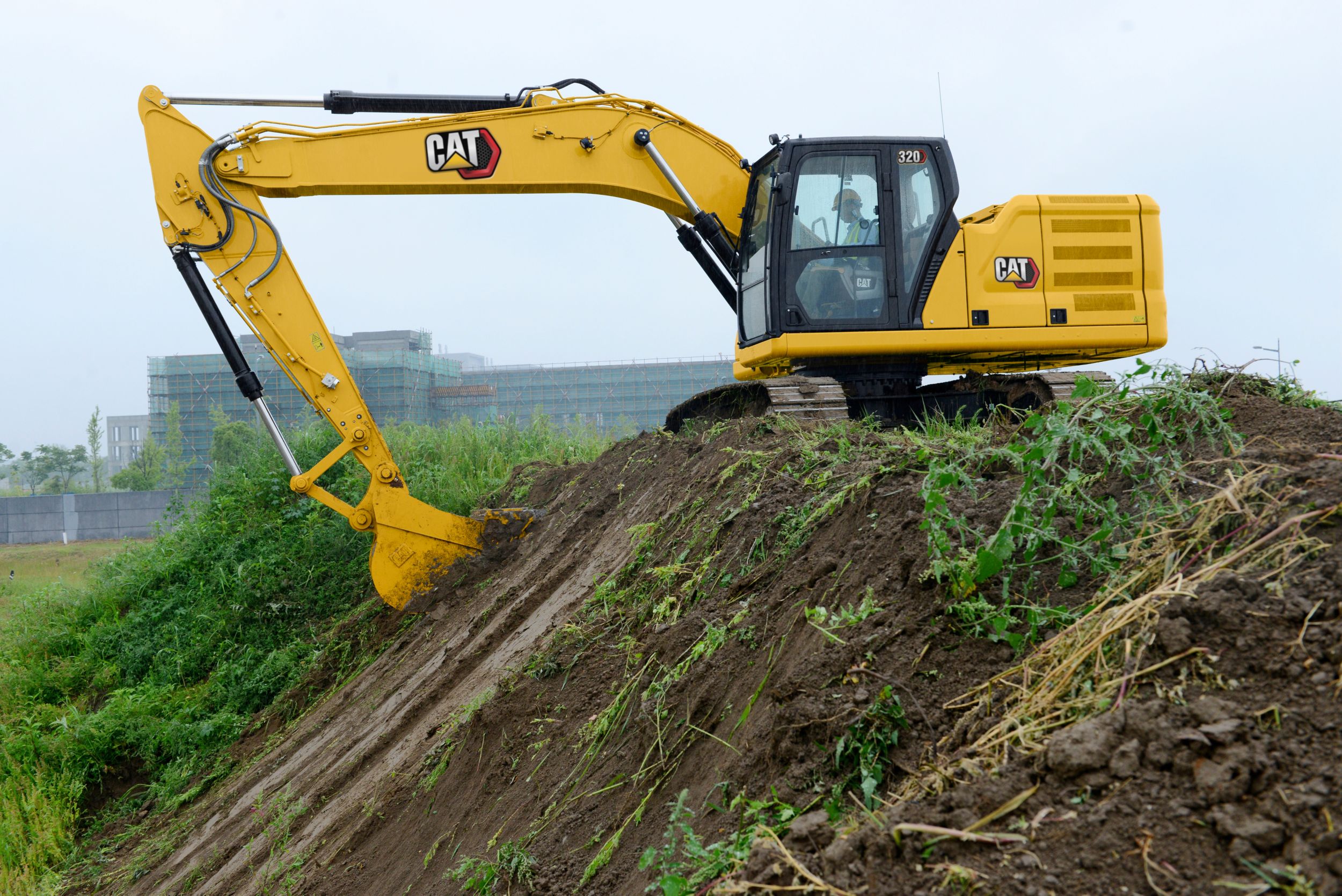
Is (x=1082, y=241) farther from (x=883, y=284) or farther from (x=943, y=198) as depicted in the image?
(x=883, y=284)

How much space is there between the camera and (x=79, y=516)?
2209cm

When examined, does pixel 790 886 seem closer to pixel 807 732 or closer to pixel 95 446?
pixel 807 732

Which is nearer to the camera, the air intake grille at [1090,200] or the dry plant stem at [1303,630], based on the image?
the dry plant stem at [1303,630]

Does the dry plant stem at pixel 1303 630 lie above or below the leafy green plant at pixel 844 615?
above

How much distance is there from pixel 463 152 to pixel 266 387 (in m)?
28.2

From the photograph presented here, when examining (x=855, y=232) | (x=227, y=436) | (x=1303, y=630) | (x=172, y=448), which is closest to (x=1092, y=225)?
(x=855, y=232)

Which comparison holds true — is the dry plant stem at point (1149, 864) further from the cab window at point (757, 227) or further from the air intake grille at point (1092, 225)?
the air intake grille at point (1092, 225)

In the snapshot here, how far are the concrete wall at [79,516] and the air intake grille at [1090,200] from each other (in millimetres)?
20252

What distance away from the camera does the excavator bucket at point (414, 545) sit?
7.11m

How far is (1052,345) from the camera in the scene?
739 cm

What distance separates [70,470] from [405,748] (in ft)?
132

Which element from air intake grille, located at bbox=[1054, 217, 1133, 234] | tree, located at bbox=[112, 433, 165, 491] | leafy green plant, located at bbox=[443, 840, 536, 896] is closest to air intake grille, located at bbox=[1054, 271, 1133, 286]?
air intake grille, located at bbox=[1054, 217, 1133, 234]

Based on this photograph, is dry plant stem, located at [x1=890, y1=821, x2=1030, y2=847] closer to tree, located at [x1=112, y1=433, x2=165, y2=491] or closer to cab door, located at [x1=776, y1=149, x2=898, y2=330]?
cab door, located at [x1=776, y1=149, x2=898, y2=330]

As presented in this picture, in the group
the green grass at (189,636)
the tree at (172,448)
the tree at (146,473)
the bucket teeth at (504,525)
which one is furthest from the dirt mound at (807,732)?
the tree at (146,473)
